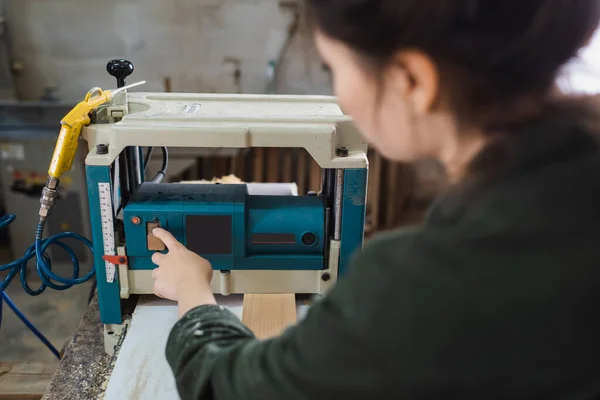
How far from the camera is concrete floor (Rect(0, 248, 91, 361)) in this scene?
264 centimetres

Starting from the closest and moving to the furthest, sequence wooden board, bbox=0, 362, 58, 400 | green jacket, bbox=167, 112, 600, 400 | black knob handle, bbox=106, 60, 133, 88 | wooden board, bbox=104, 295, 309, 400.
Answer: green jacket, bbox=167, 112, 600, 400, wooden board, bbox=104, 295, 309, 400, black knob handle, bbox=106, 60, 133, 88, wooden board, bbox=0, 362, 58, 400

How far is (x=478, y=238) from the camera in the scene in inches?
17.9

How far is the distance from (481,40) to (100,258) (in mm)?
899

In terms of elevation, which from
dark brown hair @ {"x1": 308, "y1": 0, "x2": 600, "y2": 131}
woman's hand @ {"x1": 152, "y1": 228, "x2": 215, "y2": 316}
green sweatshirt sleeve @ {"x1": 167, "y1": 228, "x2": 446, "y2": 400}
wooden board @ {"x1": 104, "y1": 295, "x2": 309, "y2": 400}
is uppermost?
dark brown hair @ {"x1": 308, "y1": 0, "x2": 600, "y2": 131}

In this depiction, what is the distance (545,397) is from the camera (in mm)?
471

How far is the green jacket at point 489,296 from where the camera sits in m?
0.44

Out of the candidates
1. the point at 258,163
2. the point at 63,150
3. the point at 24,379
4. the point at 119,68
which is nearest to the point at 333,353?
the point at 63,150

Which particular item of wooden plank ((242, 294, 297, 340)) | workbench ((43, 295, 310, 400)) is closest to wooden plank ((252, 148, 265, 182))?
workbench ((43, 295, 310, 400))

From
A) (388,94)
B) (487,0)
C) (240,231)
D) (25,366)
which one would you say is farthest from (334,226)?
(25,366)

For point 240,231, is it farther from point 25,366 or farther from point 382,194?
point 382,194

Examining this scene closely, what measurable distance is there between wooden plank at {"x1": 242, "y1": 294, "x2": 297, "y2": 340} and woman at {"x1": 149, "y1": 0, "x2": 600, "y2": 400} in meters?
0.56

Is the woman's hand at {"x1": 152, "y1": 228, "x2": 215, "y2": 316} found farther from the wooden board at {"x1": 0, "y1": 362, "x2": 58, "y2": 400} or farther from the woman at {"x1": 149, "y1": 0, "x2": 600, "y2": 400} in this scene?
the wooden board at {"x1": 0, "y1": 362, "x2": 58, "y2": 400}

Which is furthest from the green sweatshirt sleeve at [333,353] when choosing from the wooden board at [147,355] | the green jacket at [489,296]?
the wooden board at [147,355]

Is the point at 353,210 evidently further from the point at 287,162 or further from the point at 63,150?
the point at 287,162
